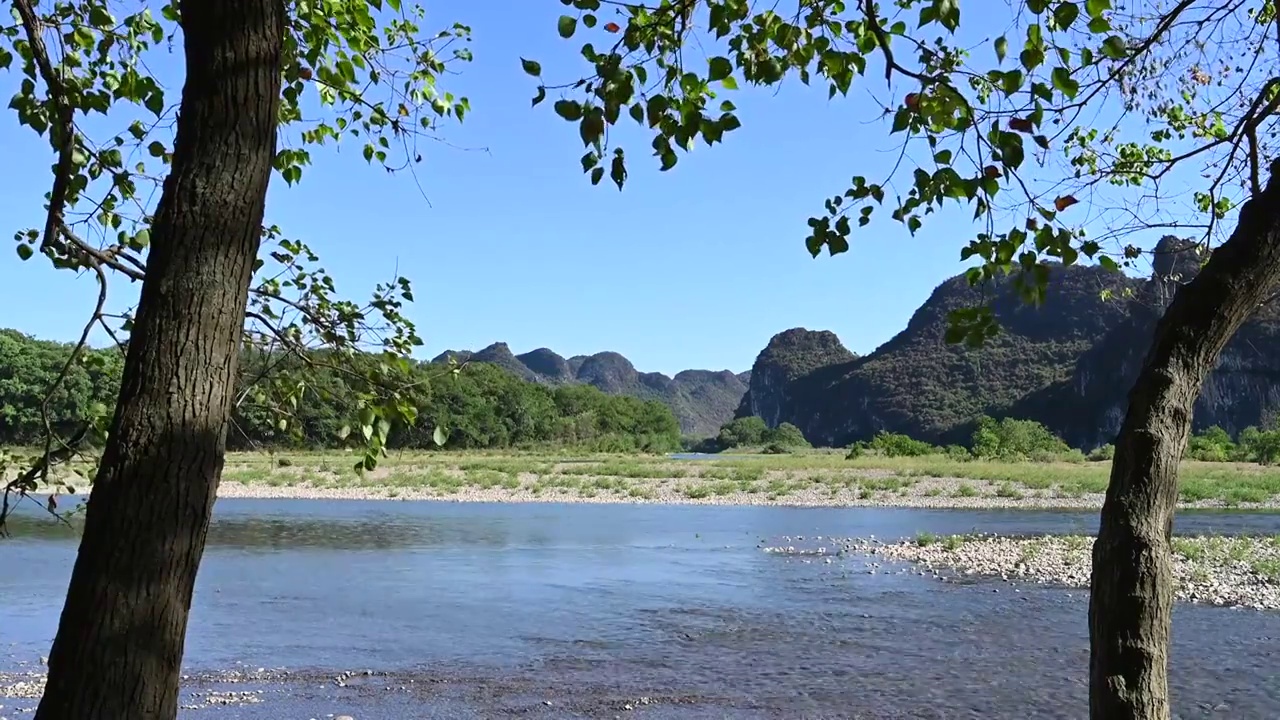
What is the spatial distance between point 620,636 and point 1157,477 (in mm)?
12104

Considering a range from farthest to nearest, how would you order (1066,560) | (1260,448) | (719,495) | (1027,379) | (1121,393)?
(1027,379) → (1121,393) → (1260,448) → (719,495) → (1066,560)

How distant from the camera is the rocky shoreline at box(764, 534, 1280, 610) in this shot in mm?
17484

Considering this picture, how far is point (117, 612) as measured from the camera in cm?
235

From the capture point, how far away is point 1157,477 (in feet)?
9.64

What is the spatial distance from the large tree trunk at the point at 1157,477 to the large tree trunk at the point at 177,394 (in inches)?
96.0

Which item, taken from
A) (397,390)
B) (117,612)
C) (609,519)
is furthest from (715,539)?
(117,612)

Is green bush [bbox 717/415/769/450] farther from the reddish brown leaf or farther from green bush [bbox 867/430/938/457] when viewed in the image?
the reddish brown leaf

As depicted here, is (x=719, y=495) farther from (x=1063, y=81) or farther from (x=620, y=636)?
(x=1063, y=81)

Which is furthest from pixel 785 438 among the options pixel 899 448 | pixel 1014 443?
pixel 1014 443

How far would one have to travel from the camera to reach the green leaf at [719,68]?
9.27 ft

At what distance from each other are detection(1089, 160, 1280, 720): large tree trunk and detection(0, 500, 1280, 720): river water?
25.3ft

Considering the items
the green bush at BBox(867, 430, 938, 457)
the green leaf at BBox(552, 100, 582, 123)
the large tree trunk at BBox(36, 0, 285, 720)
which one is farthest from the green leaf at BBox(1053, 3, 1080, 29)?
the green bush at BBox(867, 430, 938, 457)

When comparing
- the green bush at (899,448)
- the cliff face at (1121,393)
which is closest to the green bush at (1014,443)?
the green bush at (899,448)

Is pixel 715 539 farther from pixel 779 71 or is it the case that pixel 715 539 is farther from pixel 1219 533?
pixel 779 71
